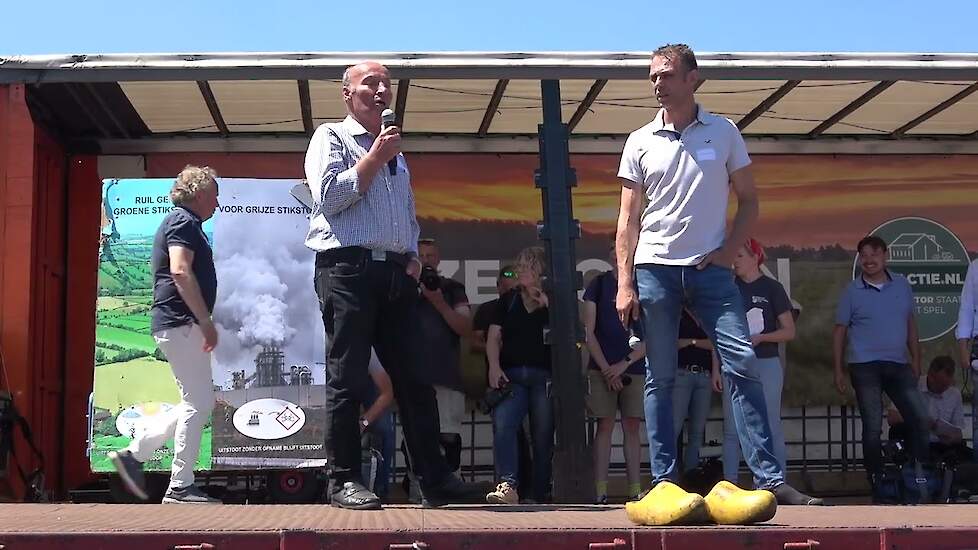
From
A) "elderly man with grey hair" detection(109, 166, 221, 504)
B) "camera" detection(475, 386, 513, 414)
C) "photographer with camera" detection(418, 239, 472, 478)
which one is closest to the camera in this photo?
"elderly man with grey hair" detection(109, 166, 221, 504)

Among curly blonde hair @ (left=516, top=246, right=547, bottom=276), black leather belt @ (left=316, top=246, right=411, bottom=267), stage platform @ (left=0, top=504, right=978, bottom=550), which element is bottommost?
stage platform @ (left=0, top=504, right=978, bottom=550)

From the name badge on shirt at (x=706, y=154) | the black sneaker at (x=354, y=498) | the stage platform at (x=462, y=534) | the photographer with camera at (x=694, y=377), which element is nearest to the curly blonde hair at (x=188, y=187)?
the black sneaker at (x=354, y=498)

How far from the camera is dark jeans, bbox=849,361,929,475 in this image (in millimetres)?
7988

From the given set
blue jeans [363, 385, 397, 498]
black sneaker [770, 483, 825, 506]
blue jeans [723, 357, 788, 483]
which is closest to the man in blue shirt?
blue jeans [723, 357, 788, 483]

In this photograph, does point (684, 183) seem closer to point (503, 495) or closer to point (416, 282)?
point (416, 282)

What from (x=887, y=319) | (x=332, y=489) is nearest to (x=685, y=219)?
(x=332, y=489)

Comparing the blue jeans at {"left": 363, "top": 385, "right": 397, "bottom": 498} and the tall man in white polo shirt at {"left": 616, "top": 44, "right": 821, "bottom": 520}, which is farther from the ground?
the tall man in white polo shirt at {"left": 616, "top": 44, "right": 821, "bottom": 520}

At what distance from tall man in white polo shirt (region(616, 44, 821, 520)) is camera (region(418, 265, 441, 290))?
130 inches

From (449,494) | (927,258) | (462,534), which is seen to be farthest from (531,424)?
(462,534)

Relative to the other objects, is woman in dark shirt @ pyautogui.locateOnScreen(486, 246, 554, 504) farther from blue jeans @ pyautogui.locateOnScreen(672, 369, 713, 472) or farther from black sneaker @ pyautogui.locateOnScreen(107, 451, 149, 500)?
black sneaker @ pyautogui.locateOnScreen(107, 451, 149, 500)

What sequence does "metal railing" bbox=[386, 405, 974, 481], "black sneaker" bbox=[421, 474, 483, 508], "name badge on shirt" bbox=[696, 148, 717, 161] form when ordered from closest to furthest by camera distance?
1. "name badge on shirt" bbox=[696, 148, 717, 161]
2. "black sneaker" bbox=[421, 474, 483, 508]
3. "metal railing" bbox=[386, 405, 974, 481]

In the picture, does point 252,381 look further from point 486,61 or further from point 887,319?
point 887,319

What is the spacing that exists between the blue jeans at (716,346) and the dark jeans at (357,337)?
3.28 feet

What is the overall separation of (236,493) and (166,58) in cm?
316
